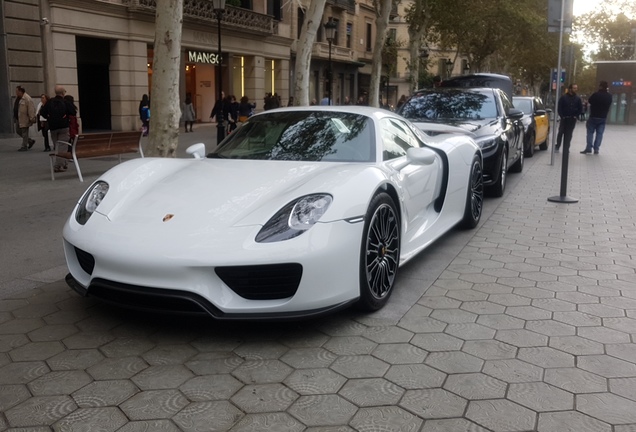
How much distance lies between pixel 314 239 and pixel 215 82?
29.0 meters

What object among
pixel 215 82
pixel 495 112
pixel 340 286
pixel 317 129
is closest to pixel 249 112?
pixel 215 82

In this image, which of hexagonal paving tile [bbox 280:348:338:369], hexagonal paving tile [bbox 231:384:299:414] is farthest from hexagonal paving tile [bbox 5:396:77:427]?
hexagonal paving tile [bbox 280:348:338:369]

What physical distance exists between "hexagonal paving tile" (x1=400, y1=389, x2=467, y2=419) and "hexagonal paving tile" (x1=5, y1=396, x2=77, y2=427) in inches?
62.5

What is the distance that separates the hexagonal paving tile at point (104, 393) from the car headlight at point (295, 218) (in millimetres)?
1038

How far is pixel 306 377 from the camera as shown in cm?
327

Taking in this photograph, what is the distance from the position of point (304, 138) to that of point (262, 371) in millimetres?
2209

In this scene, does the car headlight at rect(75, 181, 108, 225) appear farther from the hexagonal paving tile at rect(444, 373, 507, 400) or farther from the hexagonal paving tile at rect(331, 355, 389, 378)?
the hexagonal paving tile at rect(444, 373, 507, 400)

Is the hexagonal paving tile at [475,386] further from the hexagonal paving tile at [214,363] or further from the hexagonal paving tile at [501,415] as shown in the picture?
the hexagonal paving tile at [214,363]

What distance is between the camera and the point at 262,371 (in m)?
3.34

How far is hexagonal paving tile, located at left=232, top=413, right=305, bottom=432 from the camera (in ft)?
9.03

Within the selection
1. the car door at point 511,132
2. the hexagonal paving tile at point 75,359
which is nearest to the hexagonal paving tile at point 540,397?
the hexagonal paving tile at point 75,359

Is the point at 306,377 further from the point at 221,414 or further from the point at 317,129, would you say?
the point at 317,129

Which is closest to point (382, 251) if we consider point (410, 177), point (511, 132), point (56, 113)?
point (410, 177)

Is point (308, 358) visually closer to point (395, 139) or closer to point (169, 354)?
point (169, 354)
